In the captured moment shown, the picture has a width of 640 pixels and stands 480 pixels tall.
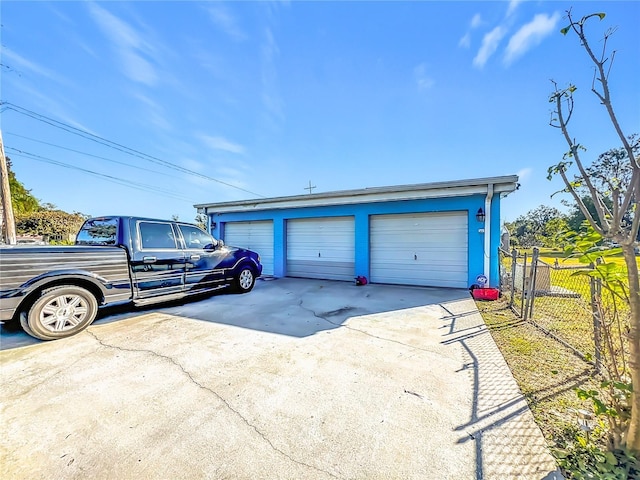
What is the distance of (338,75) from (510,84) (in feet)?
15.9

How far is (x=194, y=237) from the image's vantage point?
5.86 m

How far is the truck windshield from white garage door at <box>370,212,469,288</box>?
6.89 m

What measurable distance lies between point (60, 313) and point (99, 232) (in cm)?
164

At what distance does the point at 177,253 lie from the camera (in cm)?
531

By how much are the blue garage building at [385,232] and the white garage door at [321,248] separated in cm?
4

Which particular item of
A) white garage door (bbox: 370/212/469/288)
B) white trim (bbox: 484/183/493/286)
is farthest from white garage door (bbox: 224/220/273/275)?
white trim (bbox: 484/183/493/286)

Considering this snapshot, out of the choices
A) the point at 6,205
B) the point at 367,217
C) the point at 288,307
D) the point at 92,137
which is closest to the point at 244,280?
the point at 288,307

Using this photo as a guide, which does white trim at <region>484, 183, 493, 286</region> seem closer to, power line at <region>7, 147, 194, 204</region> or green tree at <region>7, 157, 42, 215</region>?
power line at <region>7, 147, 194, 204</region>

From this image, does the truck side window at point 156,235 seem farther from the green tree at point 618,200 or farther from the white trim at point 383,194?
the green tree at point 618,200

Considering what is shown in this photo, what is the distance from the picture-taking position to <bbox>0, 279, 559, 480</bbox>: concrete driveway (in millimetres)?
1640

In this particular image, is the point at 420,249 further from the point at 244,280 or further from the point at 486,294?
the point at 244,280

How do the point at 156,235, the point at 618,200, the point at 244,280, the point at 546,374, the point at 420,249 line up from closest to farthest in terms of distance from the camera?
1. the point at 618,200
2. the point at 546,374
3. the point at 156,235
4. the point at 244,280
5. the point at 420,249

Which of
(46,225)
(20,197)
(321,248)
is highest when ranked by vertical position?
(20,197)

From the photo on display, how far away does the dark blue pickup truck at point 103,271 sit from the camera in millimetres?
3518
